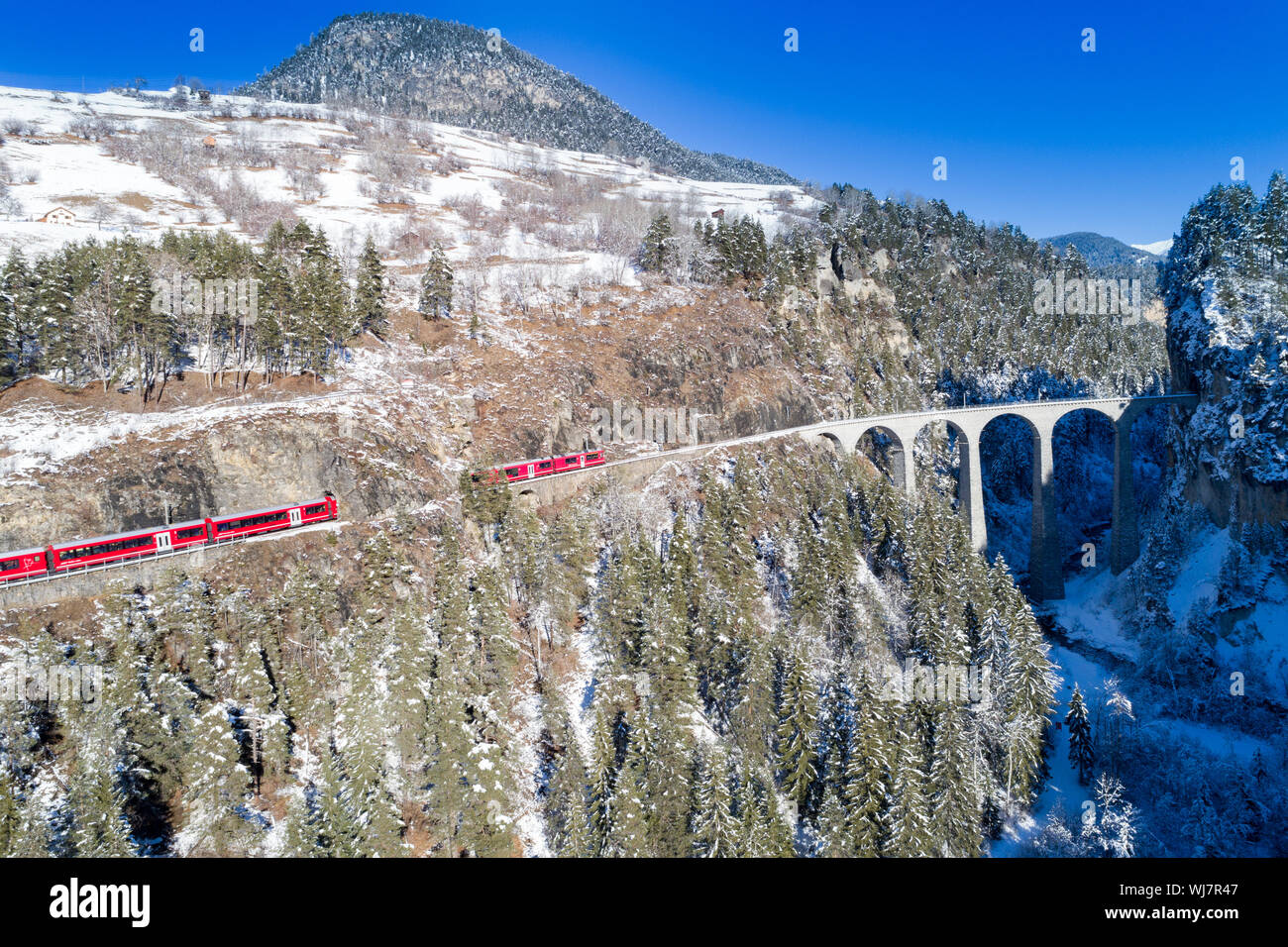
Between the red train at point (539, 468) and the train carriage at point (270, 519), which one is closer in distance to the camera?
the train carriage at point (270, 519)

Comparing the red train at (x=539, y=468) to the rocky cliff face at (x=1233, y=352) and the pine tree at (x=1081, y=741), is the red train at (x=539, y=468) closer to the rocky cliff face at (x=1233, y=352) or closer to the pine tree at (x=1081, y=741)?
the pine tree at (x=1081, y=741)

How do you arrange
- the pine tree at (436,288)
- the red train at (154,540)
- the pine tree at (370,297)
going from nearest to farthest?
the red train at (154,540)
the pine tree at (370,297)
the pine tree at (436,288)

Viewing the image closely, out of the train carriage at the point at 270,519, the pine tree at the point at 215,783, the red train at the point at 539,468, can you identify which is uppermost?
the red train at the point at 539,468

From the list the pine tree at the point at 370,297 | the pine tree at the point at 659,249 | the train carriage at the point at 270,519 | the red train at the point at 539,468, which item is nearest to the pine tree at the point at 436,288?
the pine tree at the point at 370,297

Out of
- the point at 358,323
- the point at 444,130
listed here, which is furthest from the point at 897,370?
the point at 444,130

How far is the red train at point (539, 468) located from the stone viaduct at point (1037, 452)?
15.6 m

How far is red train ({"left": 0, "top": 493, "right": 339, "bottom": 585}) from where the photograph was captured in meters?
38.2

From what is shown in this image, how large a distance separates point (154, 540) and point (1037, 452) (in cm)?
9169

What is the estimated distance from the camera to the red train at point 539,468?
188 ft

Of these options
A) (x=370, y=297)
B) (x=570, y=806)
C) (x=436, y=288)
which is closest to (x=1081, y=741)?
(x=570, y=806)

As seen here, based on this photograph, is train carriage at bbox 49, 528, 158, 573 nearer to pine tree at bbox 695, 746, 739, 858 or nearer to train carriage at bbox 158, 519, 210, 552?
train carriage at bbox 158, 519, 210, 552

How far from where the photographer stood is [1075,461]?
102m

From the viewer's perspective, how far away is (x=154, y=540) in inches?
1656
